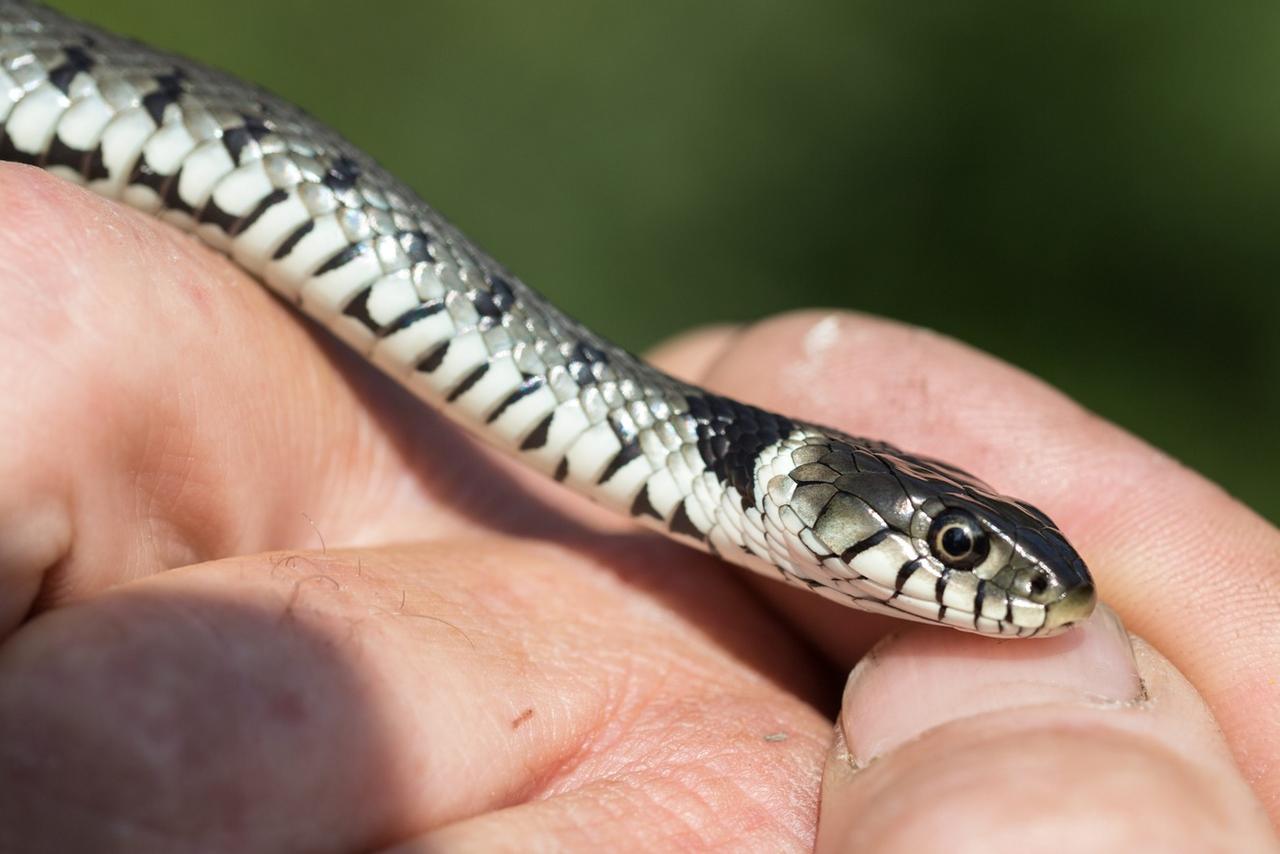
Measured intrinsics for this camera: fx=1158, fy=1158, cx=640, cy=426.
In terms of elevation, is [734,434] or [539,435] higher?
[734,434]

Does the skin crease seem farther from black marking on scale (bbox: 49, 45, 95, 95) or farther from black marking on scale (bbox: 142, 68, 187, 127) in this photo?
black marking on scale (bbox: 49, 45, 95, 95)

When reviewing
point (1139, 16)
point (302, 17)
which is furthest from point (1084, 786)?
point (302, 17)

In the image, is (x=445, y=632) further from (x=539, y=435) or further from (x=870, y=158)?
(x=870, y=158)

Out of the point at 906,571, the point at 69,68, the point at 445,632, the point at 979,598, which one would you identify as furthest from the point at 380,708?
the point at 69,68

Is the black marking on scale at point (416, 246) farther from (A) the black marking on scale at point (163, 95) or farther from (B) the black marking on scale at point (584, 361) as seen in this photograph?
(A) the black marking on scale at point (163, 95)

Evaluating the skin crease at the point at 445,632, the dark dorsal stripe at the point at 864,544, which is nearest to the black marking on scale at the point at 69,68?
the skin crease at the point at 445,632

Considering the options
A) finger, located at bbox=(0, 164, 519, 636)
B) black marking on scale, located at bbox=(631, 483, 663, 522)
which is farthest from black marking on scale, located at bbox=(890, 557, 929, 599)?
finger, located at bbox=(0, 164, 519, 636)
